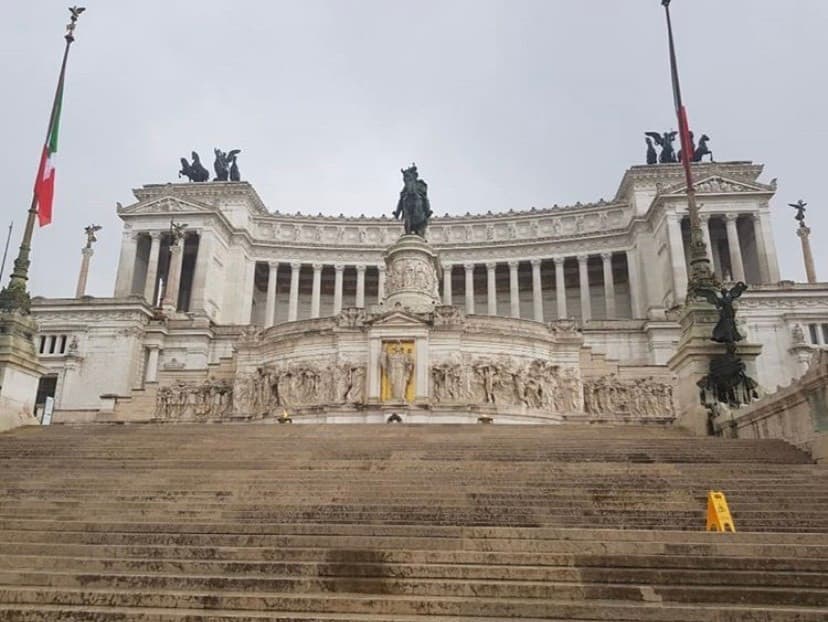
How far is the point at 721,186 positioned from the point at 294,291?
39.3 meters

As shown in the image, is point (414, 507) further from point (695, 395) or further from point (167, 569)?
point (695, 395)

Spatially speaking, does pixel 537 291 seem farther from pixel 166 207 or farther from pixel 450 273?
pixel 166 207

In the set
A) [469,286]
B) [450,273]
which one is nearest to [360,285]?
[450,273]

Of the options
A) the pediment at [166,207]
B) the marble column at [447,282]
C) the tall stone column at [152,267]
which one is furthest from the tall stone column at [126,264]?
the marble column at [447,282]

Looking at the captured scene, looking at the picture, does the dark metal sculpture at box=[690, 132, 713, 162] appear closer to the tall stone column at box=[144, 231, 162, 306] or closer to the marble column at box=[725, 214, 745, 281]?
the marble column at box=[725, 214, 745, 281]

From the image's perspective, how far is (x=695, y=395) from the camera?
653 inches

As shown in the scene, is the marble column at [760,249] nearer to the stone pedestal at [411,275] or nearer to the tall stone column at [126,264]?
the stone pedestal at [411,275]

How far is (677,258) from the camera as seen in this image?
170ft

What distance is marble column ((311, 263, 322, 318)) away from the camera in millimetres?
62000

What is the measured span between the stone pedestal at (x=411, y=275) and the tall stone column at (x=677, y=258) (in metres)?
26.3

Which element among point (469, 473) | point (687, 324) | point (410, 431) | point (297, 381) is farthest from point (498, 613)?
point (297, 381)

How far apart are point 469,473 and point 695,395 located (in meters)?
8.46

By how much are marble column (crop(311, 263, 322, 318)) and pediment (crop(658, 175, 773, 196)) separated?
3188 cm

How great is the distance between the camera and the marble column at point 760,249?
173 ft
